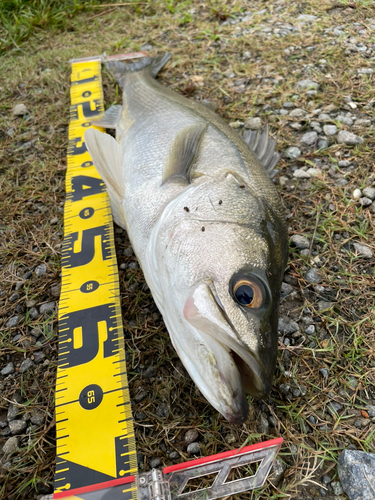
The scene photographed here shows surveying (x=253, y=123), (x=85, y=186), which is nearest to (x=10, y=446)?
(x=85, y=186)

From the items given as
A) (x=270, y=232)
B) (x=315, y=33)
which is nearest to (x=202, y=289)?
(x=270, y=232)

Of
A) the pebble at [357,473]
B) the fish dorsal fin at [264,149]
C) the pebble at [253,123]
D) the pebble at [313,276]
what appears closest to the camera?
the pebble at [357,473]

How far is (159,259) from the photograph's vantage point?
1.96m

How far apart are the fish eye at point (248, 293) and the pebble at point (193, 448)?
3.15ft

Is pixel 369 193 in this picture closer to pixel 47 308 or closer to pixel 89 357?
pixel 89 357

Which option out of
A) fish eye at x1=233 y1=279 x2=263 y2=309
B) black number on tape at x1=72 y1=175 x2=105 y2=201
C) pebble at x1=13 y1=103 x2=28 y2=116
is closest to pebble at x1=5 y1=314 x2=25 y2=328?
black number on tape at x1=72 y1=175 x2=105 y2=201

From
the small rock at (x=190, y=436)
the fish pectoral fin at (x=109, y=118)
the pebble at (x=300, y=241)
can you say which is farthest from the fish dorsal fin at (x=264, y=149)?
the small rock at (x=190, y=436)

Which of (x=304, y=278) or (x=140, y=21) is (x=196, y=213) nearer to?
(x=304, y=278)

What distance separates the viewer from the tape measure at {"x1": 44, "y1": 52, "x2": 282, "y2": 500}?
1743 millimetres

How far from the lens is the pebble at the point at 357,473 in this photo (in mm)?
1706

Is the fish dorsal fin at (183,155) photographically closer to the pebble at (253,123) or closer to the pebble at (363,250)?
the pebble at (253,123)

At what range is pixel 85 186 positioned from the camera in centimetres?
317

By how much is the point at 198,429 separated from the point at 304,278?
134cm

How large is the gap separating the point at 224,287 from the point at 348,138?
2.51m
